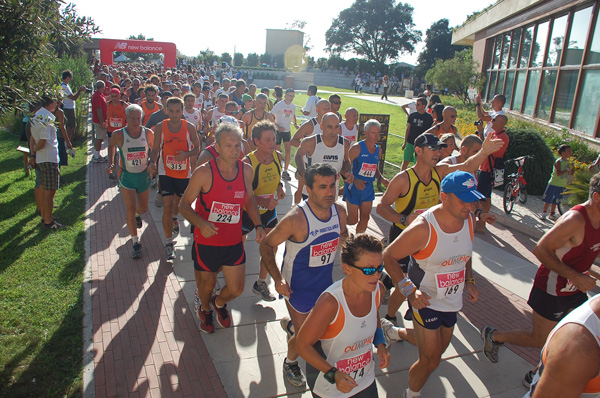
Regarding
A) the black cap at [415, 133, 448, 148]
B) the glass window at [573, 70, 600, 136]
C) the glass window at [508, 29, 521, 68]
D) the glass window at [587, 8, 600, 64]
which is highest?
the glass window at [508, 29, 521, 68]

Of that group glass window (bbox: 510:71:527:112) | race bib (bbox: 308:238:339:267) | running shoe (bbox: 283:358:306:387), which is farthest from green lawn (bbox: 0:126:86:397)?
glass window (bbox: 510:71:527:112)

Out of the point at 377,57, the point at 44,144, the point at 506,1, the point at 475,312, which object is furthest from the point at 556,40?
the point at 377,57

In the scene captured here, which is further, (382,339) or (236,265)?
(236,265)

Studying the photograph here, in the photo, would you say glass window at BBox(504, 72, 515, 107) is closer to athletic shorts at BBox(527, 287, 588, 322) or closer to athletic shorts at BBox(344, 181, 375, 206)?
athletic shorts at BBox(344, 181, 375, 206)

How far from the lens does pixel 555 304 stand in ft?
12.2

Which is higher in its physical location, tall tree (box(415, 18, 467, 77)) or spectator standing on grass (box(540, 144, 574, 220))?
tall tree (box(415, 18, 467, 77))

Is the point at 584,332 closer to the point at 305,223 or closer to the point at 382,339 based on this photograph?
the point at 382,339

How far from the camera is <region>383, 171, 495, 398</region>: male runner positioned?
339 cm

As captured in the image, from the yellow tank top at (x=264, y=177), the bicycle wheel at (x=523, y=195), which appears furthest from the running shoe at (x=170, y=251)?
the bicycle wheel at (x=523, y=195)

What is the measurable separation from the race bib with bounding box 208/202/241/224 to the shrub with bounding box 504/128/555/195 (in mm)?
8739

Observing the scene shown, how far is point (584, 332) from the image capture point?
6.37 feet

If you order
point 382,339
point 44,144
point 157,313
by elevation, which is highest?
point 44,144

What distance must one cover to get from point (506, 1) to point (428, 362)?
20.4 meters

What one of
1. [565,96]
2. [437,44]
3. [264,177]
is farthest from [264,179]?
[437,44]
